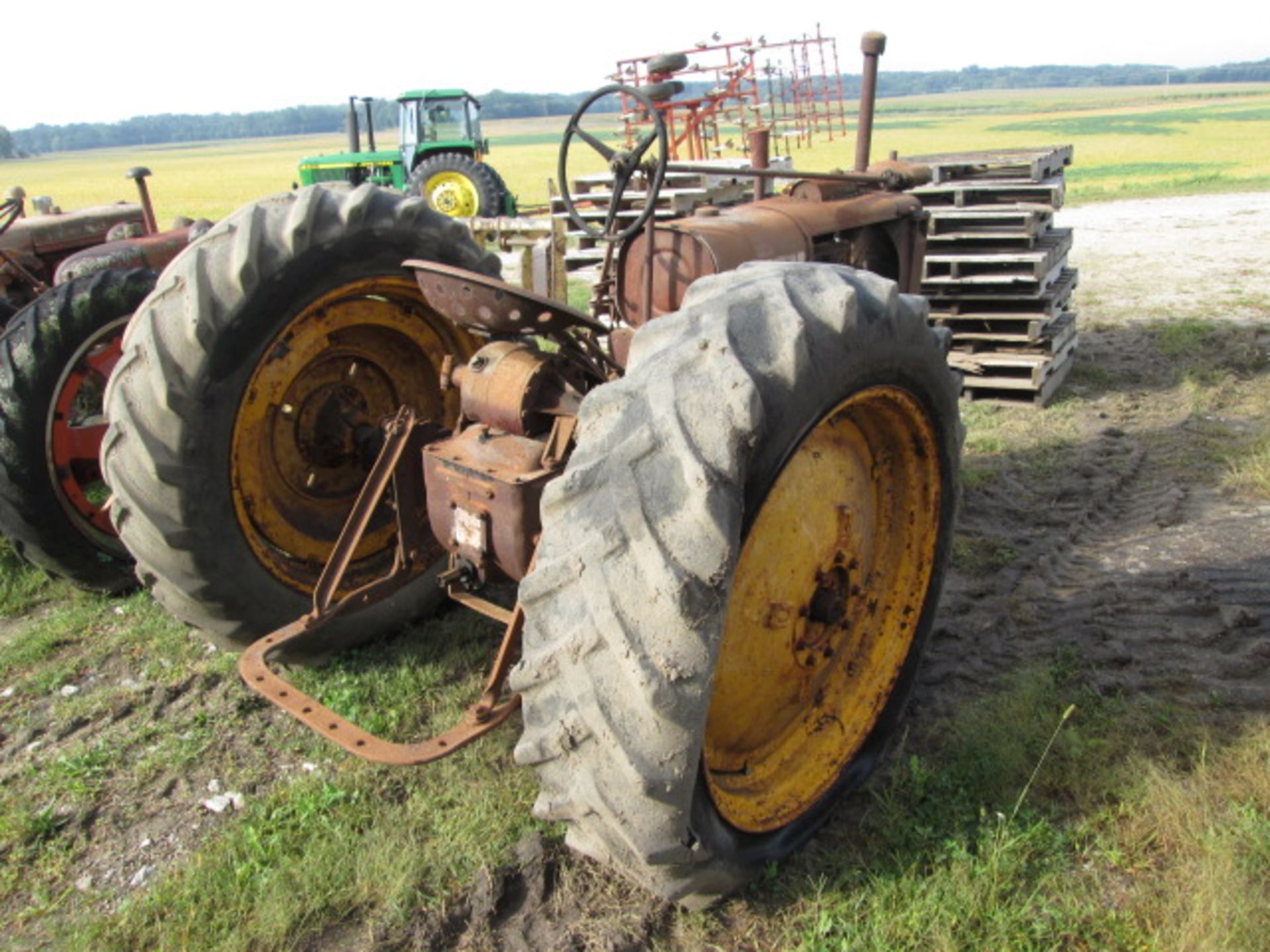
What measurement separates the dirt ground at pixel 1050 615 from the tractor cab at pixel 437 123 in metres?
12.7

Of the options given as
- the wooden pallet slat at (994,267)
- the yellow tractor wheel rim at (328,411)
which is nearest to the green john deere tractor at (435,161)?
the wooden pallet slat at (994,267)

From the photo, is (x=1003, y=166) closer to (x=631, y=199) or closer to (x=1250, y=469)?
(x=1250, y=469)

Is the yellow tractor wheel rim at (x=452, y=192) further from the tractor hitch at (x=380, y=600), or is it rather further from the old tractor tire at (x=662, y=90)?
the tractor hitch at (x=380, y=600)

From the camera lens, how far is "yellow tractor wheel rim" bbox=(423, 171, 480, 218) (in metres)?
15.7

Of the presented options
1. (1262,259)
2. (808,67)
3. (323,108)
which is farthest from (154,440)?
(323,108)

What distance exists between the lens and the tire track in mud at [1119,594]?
3279mm

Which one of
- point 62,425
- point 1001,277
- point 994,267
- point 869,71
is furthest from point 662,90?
point 994,267

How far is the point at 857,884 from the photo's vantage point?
7.89 feet

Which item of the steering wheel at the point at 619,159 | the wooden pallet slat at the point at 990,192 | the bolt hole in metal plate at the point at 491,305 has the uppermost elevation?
the steering wheel at the point at 619,159

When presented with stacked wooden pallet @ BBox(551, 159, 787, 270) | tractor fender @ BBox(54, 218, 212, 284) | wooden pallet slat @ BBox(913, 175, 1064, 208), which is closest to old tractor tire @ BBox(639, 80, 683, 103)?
tractor fender @ BBox(54, 218, 212, 284)

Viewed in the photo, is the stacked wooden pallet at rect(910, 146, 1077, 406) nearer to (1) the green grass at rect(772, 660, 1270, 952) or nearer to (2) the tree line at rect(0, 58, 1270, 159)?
(1) the green grass at rect(772, 660, 1270, 952)

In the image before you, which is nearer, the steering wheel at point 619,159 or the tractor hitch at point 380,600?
the tractor hitch at point 380,600

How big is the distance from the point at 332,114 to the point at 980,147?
128 metres

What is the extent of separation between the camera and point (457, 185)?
15820 millimetres
